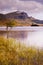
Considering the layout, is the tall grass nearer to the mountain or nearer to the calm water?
the calm water

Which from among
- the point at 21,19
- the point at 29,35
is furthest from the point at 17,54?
the point at 21,19

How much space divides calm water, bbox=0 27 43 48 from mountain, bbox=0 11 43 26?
0.20 ft

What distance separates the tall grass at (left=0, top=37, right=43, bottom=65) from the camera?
4.63 feet

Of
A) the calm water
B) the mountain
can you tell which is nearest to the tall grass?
the calm water

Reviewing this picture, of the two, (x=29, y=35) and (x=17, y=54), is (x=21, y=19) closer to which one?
(x=29, y=35)

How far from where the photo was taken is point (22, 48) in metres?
1.45

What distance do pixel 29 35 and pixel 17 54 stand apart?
239 millimetres

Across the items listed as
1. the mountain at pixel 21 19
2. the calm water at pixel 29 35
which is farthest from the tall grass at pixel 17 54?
the mountain at pixel 21 19

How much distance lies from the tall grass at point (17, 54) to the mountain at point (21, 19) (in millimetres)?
210

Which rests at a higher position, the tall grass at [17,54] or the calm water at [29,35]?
the calm water at [29,35]

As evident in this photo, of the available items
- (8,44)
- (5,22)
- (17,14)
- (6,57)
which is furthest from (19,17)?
(6,57)

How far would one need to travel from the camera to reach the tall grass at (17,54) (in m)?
1.41

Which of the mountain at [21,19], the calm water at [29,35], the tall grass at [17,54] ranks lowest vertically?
the tall grass at [17,54]

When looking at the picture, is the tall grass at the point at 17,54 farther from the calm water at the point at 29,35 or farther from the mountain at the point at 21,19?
the mountain at the point at 21,19
